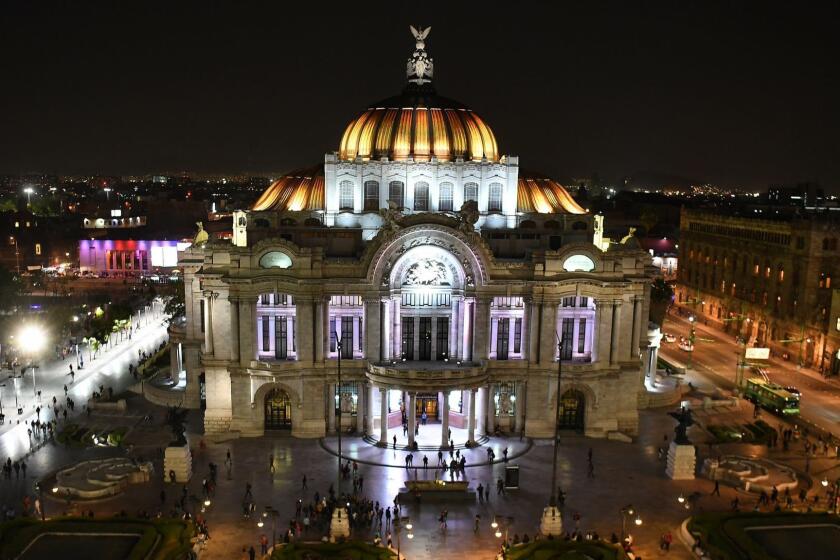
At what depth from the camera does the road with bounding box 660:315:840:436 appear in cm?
7069

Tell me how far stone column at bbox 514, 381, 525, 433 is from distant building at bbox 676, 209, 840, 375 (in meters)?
39.5

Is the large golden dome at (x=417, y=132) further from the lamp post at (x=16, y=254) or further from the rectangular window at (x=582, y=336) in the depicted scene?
the lamp post at (x=16, y=254)

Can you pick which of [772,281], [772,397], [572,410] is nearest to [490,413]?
[572,410]

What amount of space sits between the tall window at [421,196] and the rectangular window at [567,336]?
1699cm

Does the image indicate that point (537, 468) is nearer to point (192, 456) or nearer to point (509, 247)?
point (509, 247)

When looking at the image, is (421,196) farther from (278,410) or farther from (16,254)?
(16,254)

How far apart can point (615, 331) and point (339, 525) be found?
91.4 ft

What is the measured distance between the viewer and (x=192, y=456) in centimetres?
5797

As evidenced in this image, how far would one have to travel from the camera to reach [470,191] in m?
71.7

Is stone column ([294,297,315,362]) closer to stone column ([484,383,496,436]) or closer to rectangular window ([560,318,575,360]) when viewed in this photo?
stone column ([484,383,496,436])

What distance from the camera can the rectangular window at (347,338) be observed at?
204 feet

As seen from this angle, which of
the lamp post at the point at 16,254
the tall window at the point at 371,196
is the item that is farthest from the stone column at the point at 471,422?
the lamp post at the point at 16,254

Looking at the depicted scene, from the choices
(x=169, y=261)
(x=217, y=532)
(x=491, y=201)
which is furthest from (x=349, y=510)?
(x=169, y=261)

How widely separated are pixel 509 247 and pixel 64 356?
5311cm
